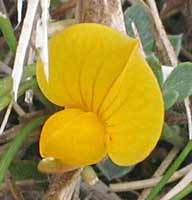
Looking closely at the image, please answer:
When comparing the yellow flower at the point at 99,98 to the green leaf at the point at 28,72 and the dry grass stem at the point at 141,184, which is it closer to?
the green leaf at the point at 28,72

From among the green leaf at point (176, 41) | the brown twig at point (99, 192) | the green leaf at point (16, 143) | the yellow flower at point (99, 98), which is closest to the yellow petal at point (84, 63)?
the yellow flower at point (99, 98)

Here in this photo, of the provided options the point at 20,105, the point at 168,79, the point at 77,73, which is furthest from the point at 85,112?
the point at 20,105

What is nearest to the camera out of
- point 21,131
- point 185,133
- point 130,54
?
point 130,54

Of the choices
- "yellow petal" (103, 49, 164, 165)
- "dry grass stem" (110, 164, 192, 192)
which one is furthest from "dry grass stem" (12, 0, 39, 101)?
"dry grass stem" (110, 164, 192, 192)

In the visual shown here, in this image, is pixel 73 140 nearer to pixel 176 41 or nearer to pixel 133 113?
pixel 133 113

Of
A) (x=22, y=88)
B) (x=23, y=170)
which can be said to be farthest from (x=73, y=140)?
(x=23, y=170)

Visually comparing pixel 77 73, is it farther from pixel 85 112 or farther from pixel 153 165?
pixel 153 165
